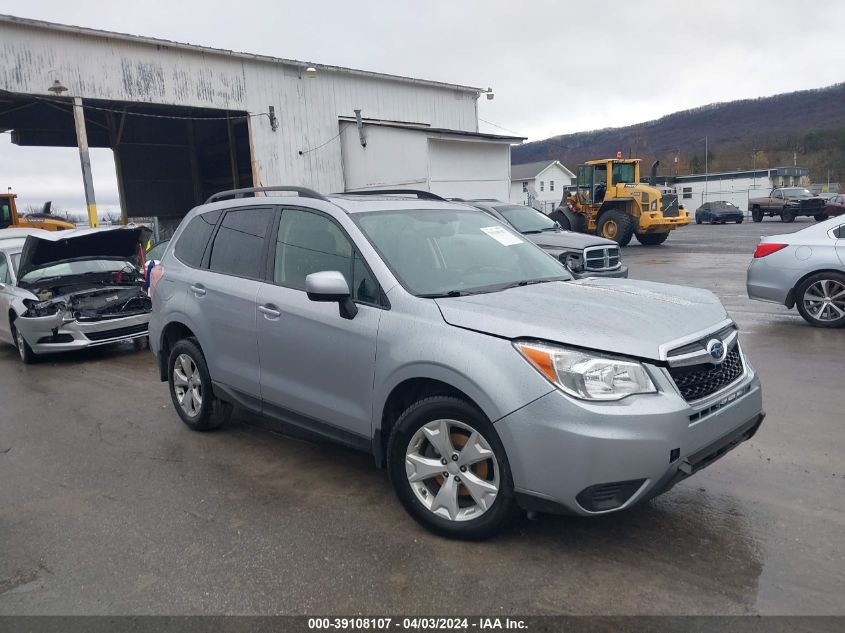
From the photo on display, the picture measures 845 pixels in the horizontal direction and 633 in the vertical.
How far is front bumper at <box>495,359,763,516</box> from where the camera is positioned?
2.94 metres

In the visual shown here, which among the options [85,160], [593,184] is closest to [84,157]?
[85,160]

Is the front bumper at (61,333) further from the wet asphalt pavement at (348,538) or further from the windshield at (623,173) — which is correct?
the windshield at (623,173)

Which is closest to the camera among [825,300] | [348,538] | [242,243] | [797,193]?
[348,538]

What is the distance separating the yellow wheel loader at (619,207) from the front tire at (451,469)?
19.3 m

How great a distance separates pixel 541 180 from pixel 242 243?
73.4 metres

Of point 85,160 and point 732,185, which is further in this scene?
point 732,185

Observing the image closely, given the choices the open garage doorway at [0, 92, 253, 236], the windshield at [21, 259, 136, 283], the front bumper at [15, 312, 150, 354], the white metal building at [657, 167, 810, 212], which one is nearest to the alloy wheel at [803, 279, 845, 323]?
the front bumper at [15, 312, 150, 354]

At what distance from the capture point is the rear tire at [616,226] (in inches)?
889

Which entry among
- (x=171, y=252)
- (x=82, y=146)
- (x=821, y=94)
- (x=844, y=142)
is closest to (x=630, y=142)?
(x=821, y=94)

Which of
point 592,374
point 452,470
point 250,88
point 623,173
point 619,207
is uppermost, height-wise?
point 250,88

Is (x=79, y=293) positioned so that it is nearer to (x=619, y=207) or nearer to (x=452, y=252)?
(x=452, y=252)

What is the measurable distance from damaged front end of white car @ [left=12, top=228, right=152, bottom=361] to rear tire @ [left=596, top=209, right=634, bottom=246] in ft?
55.3

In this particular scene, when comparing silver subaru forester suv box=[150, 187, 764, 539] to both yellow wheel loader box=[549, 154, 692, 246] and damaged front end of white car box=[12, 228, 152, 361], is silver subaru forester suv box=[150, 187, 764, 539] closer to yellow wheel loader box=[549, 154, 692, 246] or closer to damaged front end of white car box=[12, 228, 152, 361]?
damaged front end of white car box=[12, 228, 152, 361]

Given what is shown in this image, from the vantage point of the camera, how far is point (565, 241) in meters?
11.2
